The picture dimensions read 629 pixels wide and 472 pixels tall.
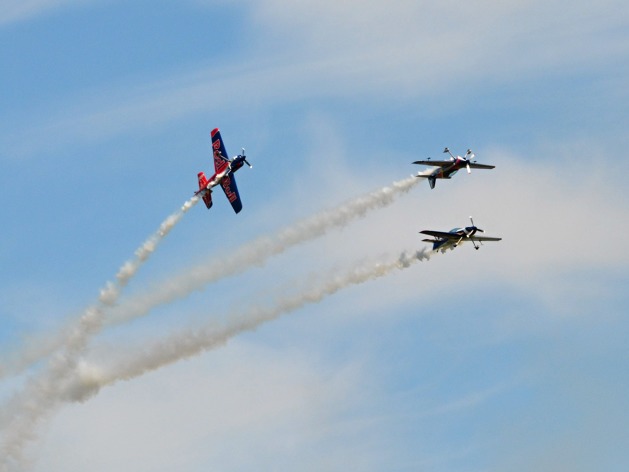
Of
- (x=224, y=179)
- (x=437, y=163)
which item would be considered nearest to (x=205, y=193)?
(x=224, y=179)

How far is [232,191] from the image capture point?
278ft

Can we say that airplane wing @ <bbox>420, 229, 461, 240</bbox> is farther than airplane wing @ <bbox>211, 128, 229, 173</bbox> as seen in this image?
No

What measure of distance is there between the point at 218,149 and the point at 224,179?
15.0ft

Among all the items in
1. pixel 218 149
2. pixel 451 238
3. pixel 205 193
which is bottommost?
pixel 451 238

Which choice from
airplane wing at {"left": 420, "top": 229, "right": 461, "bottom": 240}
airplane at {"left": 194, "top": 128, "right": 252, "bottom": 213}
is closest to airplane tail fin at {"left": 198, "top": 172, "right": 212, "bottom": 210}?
airplane at {"left": 194, "top": 128, "right": 252, "bottom": 213}

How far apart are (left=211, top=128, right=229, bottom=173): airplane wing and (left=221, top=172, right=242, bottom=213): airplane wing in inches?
52.7

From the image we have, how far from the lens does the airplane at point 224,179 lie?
82.4 meters

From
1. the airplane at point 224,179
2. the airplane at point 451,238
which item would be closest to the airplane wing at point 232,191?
the airplane at point 224,179

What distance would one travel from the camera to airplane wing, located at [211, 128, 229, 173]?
8506 centimetres

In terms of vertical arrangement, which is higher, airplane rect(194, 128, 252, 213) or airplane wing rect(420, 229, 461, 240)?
airplane rect(194, 128, 252, 213)

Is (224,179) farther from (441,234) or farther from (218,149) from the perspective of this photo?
(441,234)

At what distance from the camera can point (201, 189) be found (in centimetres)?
8238

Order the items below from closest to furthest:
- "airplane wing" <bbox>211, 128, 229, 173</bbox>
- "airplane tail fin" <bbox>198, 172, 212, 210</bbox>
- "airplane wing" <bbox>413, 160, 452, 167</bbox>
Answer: "airplane wing" <bbox>413, 160, 452, 167</bbox>
"airplane tail fin" <bbox>198, 172, 212, 210</bbox>
"airplane wing" <bbox>211, 128, 229, 173</bbox>

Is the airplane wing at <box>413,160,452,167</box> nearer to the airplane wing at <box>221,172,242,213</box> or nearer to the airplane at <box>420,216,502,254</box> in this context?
the airplane at <box>420,216,502,254</box>
